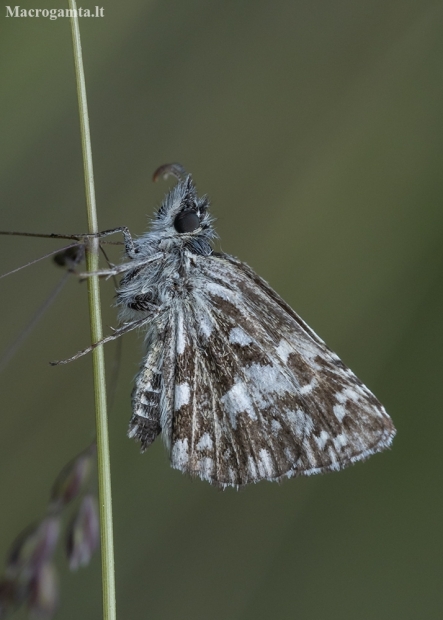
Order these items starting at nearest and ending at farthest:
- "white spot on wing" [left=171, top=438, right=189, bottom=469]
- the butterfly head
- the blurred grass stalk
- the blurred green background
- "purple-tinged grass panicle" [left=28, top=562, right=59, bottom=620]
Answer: the blurred grass stalk → "purple-tinged grass panicle" [left=28, top=562, right=59, bottom=620] → "white spot on wing" [left=171, top=438, right=189, bottom=469] → the butterfly head → the blurred green background

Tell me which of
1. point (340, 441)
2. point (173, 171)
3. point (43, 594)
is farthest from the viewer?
point (173, 171)

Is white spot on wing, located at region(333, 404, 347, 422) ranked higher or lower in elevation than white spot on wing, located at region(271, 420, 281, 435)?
lower

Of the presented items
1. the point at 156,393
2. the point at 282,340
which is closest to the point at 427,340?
the point at 282,340

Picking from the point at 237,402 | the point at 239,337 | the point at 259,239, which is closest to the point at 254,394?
the point at 237,402

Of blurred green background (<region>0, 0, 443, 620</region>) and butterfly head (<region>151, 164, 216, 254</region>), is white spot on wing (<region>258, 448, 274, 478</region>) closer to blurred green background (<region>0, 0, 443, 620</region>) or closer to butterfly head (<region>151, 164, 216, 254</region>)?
butterfly head (<region>151, 164, 216, 254</region>)

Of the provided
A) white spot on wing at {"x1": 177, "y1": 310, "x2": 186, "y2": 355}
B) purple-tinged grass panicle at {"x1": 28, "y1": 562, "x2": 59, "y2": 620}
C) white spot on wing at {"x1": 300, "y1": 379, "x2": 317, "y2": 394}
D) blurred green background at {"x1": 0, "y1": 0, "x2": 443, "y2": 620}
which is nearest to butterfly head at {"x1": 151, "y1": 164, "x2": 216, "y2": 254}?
white spot on wing at {"x1": 177, "y1": 310, "x2": 186, "y2": 355}

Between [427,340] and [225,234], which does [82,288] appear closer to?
[225,234]

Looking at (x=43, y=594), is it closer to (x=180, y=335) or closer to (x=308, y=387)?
(x=180, y=335)
